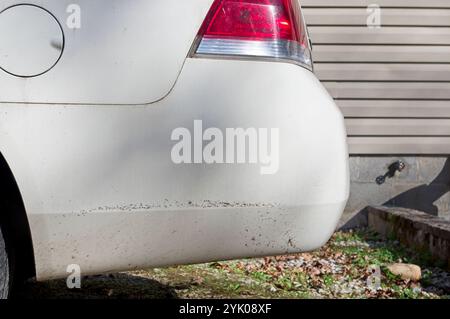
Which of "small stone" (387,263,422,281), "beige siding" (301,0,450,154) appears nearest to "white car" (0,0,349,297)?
"small stone" (387,263,422,281)

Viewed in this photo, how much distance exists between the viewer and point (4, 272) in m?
2.37

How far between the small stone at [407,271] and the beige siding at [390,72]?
7.39 feet

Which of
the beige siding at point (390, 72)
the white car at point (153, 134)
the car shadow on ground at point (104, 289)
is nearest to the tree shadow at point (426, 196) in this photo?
the beige siding at point (390, 72)

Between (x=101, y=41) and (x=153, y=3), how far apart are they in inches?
8.7

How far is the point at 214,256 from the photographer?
236 cm

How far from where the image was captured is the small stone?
4.74 m

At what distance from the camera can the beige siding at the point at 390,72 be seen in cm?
687

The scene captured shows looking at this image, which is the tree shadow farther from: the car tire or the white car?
the car tire

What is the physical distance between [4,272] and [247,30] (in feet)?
3.97

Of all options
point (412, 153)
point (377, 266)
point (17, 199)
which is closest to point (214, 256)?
point (17, 199)

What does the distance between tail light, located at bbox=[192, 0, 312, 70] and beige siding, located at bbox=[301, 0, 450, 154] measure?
457cm

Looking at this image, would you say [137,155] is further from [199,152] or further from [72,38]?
[72,38]

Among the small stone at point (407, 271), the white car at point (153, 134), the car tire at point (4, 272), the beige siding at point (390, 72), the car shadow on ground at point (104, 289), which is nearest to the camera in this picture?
the white car at point (153, 134)

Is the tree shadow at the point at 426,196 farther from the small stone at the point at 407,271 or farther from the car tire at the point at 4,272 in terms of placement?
the car tire at the point at 4,272
